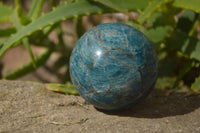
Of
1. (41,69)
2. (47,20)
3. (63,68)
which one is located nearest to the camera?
(47,20)

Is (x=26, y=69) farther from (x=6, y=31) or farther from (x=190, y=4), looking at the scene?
(x=190, y=4)

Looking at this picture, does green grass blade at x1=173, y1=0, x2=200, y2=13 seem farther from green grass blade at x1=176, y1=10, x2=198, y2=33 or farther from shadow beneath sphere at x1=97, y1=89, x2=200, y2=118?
shadow beneath sphere at x1=97, y1=89, x2=200, y2=118

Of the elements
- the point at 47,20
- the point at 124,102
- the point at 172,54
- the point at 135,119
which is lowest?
the point at 135,119

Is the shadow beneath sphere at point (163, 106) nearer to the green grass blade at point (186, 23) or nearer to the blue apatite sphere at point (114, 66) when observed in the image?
the blue apatite sphere at point (114, 66)

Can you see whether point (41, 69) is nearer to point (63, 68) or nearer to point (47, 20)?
point (63, 68)

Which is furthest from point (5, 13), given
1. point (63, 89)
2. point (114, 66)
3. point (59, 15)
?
point (114, 66)

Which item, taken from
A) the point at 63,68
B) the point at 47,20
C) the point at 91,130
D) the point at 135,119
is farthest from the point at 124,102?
the point at 63,68
